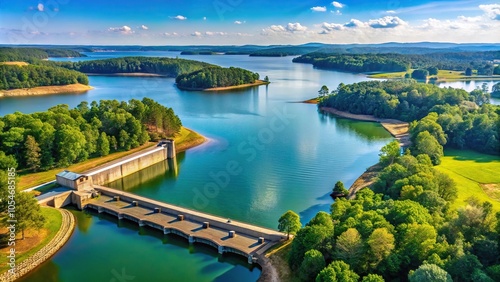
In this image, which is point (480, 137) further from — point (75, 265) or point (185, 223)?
point (75, 265)

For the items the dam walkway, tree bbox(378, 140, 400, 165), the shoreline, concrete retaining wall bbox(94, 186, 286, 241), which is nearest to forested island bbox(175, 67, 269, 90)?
the shoreline

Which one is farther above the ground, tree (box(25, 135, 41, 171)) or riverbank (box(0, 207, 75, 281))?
tree (box(25, 135, 41, 171))

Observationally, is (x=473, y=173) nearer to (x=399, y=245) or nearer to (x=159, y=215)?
(x=399, y=245)

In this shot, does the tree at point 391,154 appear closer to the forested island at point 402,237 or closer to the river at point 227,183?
the river at point 227,183

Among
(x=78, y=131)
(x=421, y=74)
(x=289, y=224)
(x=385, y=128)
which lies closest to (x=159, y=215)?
(x=289, y=224)

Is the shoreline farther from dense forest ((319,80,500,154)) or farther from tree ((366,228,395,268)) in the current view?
tree ((366,228,395,268))

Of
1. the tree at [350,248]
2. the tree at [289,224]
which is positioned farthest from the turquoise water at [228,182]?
the tree at [350,248]
